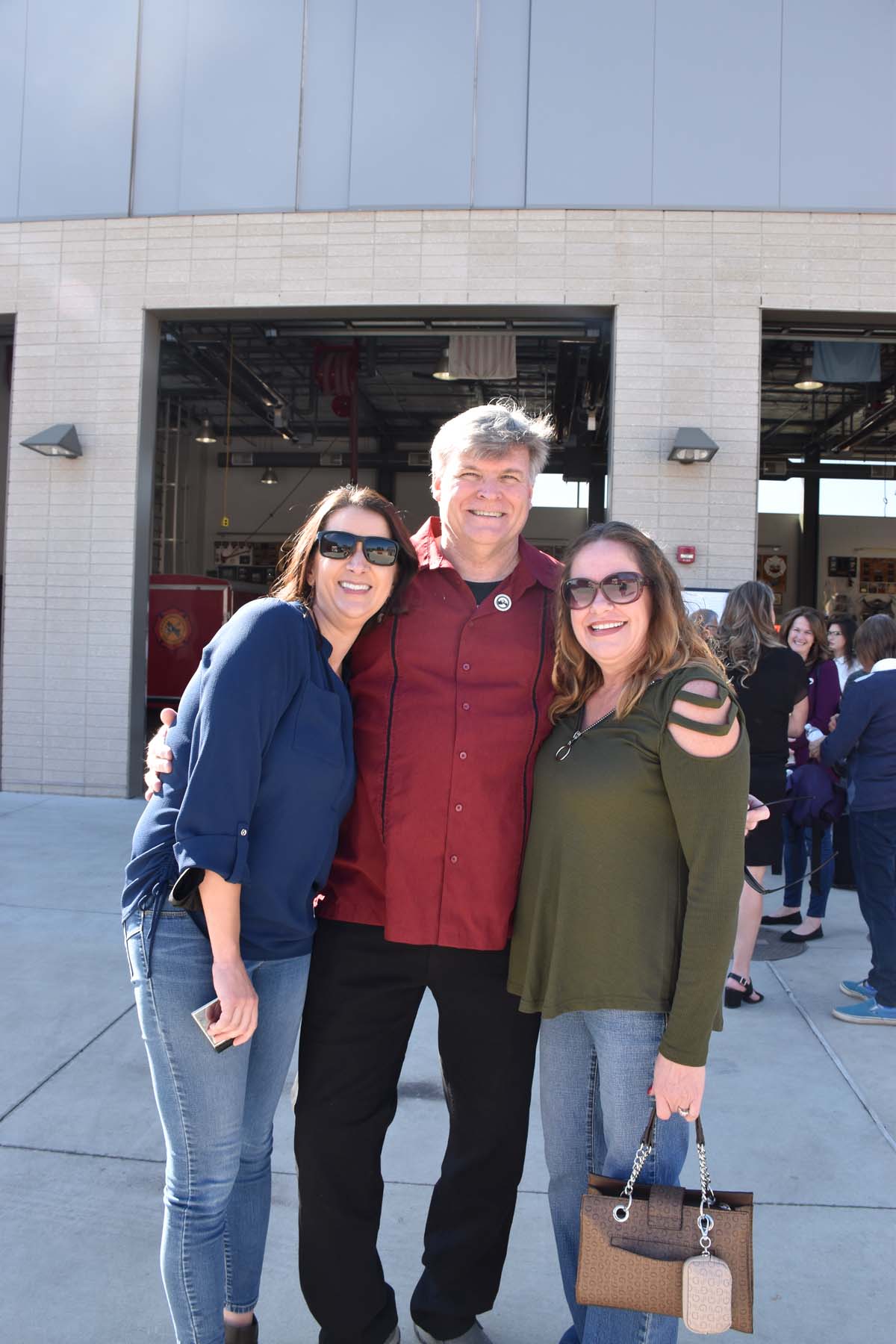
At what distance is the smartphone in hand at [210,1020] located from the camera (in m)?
1.75

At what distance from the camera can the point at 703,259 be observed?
8.42m

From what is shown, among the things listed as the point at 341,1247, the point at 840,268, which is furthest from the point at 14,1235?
the point at 840,268

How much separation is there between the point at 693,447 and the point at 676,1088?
6961mm

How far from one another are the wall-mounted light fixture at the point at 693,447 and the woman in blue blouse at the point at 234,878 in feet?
21.7

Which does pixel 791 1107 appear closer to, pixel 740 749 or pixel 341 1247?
pixel 341 1247

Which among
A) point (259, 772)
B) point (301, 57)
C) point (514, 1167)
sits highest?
point (301, 57)

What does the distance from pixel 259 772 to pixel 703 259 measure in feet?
26.3

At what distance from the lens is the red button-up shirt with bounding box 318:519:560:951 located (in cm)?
202

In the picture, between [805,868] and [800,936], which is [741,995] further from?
[805,868]

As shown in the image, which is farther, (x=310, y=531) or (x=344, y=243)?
(x=344, y=243)

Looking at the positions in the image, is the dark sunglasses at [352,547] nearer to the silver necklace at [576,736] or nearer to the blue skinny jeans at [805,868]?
the silver necklace at [576,736]

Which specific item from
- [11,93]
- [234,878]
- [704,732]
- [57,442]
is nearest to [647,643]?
[704,732]

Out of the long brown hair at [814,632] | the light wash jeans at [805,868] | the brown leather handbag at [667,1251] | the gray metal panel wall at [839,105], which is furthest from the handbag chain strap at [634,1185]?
the gray metal panel wall at [839,105]

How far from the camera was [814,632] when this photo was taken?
6.27 meters
